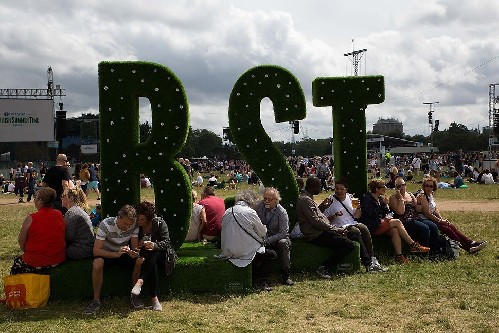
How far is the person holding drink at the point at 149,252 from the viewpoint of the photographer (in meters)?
6.77

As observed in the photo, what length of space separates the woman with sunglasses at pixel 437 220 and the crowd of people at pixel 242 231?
0.05 ft

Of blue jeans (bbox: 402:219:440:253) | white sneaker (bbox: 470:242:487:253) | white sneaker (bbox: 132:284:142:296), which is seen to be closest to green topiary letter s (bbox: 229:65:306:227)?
blue jeans (bbox: 402:219:440:253)

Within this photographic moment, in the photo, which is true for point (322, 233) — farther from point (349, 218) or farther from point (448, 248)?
point (448, 248)

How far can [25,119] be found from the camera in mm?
48031

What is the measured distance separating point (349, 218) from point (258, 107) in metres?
2.16

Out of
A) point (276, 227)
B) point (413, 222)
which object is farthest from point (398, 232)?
point (276, 227)

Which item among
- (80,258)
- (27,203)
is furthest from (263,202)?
(27,203)

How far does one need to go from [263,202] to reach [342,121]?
2.53 metres

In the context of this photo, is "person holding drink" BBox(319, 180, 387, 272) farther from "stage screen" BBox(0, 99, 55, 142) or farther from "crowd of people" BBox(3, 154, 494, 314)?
"stage screen" BBox(0, 99, 55, 142)

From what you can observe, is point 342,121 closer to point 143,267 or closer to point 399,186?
point 399,186

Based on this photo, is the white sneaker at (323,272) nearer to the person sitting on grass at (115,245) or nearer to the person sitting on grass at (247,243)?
the person sitting on grass at (247,243)

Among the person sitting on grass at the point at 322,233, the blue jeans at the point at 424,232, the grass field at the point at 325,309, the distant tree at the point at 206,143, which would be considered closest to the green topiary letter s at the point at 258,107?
the person sitting on grass at the point at 322,233

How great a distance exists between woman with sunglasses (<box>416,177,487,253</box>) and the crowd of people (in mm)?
16

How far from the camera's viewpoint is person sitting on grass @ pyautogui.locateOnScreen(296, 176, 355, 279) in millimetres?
8344
